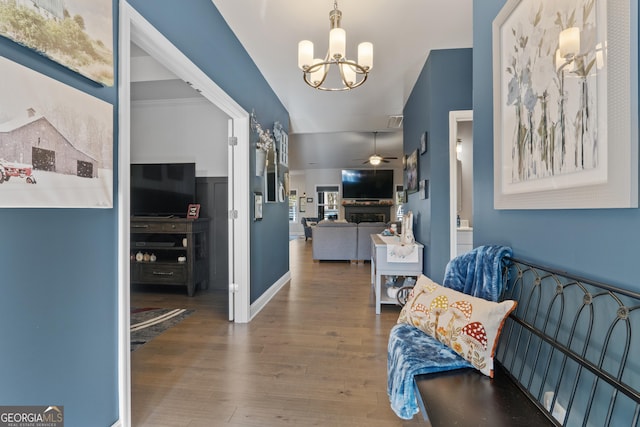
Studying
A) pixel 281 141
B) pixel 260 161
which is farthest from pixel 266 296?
pixel 281 141

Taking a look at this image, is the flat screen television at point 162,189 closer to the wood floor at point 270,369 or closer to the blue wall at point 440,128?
the wood floor at point 270,369

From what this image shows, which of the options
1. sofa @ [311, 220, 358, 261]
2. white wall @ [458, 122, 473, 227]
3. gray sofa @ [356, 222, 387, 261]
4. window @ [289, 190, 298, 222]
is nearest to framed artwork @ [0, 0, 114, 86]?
white wall @ [458, 122, 473, 227]

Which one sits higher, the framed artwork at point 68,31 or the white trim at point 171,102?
the white trim at point 171,102

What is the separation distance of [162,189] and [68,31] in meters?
3.08

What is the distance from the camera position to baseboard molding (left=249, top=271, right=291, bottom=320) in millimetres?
3073

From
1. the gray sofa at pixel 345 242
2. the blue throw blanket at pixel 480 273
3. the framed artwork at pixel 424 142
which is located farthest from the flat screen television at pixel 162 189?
the blue throw blanket at pixel 480 273

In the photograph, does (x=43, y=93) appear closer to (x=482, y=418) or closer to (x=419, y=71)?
(x=482, y=418)

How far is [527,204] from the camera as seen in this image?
1.24m

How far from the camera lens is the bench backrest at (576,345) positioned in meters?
0.81

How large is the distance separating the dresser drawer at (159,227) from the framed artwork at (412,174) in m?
3.02

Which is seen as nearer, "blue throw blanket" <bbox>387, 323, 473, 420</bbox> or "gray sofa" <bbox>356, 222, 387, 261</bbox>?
"blue throw blanket" <bbox>387, 323, 473, 420</bbox>

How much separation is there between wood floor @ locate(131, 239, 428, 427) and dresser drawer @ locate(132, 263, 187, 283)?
33 cm

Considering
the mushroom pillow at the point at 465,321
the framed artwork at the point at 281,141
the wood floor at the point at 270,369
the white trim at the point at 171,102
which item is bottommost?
the wood floor at the point at 270,369

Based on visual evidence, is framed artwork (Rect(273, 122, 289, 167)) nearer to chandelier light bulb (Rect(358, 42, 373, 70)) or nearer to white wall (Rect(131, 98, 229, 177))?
white wall (Rect(131, 98, 229, 177))
